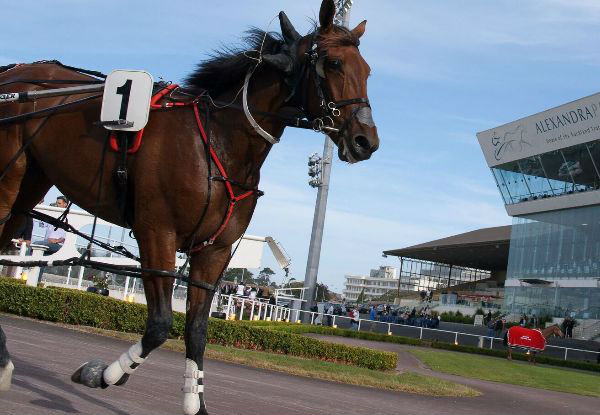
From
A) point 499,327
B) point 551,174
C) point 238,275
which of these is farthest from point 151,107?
point 238,275

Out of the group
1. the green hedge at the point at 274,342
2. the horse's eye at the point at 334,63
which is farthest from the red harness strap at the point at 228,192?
the green hedge at the point at 274,342

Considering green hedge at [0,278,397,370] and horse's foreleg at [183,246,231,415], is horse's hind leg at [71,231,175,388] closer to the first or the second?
horse's foreleg at [183,246,231,415]

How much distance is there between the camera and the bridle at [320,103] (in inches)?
168

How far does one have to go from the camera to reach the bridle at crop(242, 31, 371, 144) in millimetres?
4266

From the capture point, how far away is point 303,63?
4.42 m

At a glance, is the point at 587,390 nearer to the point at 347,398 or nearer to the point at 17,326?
the point at 347,398

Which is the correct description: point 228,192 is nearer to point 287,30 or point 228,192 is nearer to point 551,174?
point 287,30

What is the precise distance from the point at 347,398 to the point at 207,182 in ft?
17.6

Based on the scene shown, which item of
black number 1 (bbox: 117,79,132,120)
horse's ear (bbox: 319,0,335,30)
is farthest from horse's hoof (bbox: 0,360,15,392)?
horse's ear (bbox: 319,0,335,30)

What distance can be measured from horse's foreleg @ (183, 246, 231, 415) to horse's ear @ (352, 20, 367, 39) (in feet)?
5.21

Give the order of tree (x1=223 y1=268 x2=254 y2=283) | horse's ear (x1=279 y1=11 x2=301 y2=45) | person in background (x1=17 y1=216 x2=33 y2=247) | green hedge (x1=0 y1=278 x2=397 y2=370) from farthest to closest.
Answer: tree (x1=223 y1=268 x2=254 y2=283) → green hedge (x1=0 y1=278 x2=397 y2=370) → person in background (x1=17 y1=216 x2=33 y2=247) → horse's ear (x1=279 y1=11 x2=301 y2=45)

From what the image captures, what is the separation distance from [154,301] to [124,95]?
1.25 m

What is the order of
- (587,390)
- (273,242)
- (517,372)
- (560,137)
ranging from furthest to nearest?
(560,137)
(273,242)
(517,372)
(587,390)

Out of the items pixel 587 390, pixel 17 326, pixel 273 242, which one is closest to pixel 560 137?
pixel 273 242
